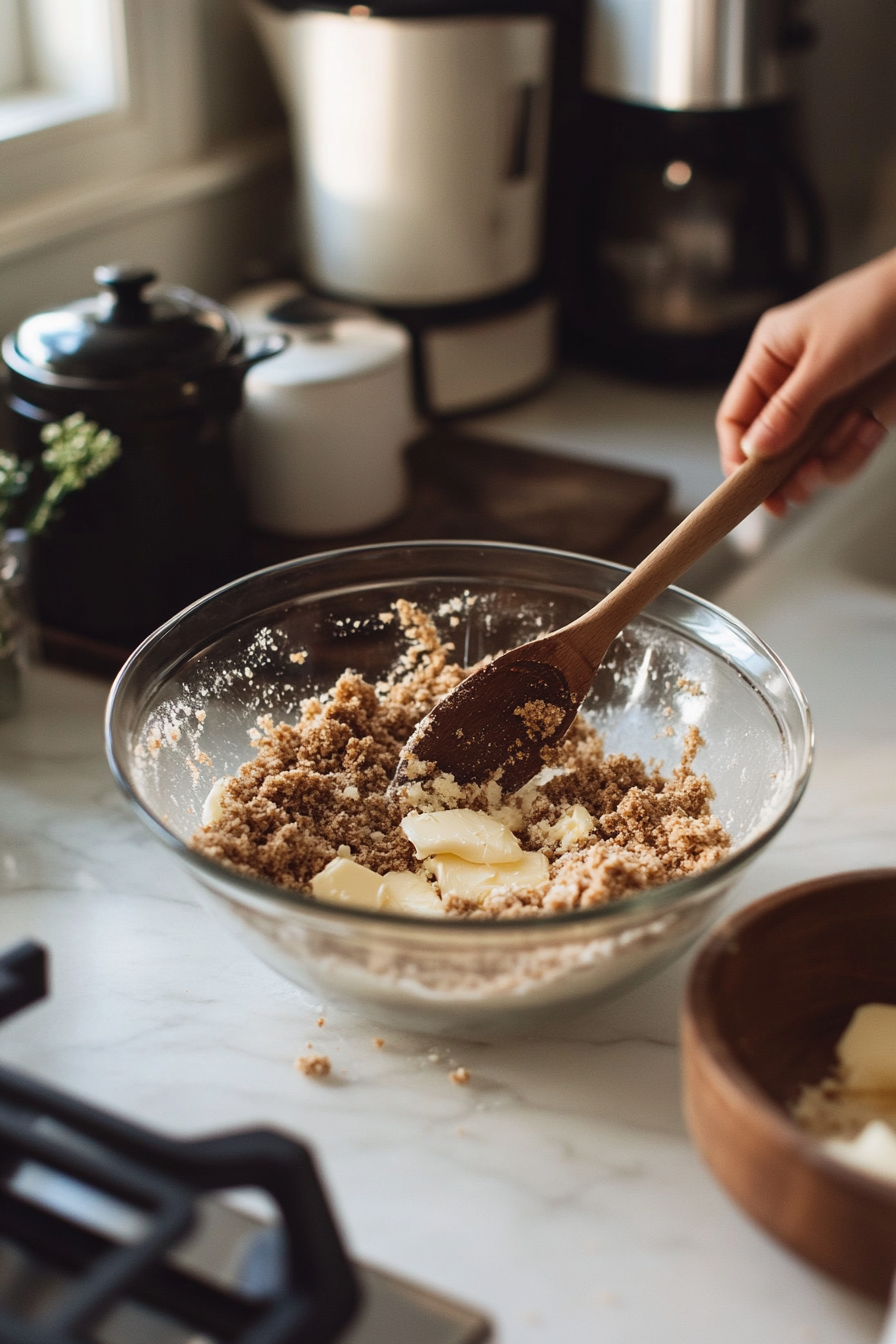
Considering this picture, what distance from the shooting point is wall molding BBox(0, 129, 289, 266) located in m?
1.31

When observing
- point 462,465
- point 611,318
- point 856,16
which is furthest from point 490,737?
point 856,16

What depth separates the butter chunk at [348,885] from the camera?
0.79 m

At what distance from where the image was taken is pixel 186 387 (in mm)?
1094

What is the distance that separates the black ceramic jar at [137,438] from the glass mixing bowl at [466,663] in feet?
0.72

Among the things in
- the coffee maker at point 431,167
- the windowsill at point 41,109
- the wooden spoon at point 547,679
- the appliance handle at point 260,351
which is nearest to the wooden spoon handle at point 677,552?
the wooden spoon at point 547,679

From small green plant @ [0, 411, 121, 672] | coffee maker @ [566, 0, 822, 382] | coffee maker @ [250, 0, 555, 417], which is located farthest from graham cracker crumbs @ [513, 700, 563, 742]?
coffee maker @ [566, 0, 822, 382]

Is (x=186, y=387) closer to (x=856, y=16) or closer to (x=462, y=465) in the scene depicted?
(x=462, y=465)

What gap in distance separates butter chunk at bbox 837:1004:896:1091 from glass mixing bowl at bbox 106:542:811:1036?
0.31 ft

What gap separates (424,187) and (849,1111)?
1.10 m

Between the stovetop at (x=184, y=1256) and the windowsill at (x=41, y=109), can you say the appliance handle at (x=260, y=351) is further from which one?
the stovetop at (x=184, y=1256)

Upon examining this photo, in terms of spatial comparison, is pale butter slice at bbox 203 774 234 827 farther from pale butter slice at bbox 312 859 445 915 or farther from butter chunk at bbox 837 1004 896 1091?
butter chunk at bbox 837 1004 896 1091

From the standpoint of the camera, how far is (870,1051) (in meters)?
0.69

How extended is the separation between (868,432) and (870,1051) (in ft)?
1.54

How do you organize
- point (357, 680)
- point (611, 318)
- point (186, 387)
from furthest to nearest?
point (611, 318), point (186, 387), point (357, 680)
